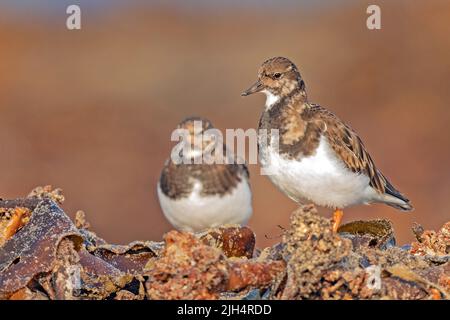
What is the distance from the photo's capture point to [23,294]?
3.57m

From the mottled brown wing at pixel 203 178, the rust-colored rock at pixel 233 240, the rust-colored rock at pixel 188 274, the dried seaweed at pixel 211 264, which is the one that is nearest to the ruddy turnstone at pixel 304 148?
the mottled brown wing at pixel 203 178

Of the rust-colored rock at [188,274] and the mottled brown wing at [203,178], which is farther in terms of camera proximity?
the mottled brown wing at [203,178]

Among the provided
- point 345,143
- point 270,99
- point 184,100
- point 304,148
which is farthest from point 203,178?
point 184,100

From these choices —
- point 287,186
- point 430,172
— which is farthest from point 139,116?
point 287,186

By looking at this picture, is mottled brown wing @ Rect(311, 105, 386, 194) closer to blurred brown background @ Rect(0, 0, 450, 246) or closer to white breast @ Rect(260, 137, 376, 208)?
white breast @ Rect(260, 137, 376, 208)

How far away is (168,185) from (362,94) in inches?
674

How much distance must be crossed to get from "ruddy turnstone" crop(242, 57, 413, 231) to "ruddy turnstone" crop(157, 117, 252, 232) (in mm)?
1087

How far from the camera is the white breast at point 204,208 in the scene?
4.61m

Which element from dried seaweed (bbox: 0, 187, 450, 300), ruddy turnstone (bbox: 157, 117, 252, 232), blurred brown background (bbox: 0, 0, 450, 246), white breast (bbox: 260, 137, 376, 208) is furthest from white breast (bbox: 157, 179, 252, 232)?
blurred brown background (bbox: 0, 0, 450, 246)

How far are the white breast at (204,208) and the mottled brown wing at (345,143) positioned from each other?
132cm

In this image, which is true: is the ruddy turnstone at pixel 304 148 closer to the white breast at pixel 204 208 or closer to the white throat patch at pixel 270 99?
the white throat patch at pixel 270 99

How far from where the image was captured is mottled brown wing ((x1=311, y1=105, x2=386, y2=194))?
6.01m
